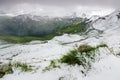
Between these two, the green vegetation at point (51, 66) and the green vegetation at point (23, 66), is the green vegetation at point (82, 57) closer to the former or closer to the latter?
the green vegetation at point (51, 66)

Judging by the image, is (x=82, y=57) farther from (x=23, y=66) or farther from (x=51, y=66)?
(x=23, y=66)

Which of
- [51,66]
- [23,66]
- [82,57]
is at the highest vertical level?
[82,57]

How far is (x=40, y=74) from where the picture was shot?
4625 cm

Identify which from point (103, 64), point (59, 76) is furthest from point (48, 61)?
point (103, 64)

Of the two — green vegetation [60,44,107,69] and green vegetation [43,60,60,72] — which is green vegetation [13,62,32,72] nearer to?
green vegetation [43,60,60,72]

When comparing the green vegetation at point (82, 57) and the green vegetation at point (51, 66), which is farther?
the green vegetation at point (82, 57)

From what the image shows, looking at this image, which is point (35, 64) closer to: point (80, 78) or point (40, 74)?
point (40, 74)

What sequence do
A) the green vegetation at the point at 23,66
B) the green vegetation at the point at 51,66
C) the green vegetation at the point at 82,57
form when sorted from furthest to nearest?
the green vegetation at the point at 82,57 → the green vegetation at the point at 51,66 → the green vegetation at the point at 23,66

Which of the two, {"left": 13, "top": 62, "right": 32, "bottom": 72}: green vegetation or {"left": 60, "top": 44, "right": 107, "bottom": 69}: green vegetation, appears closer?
{"left": 13, "top": 62, "right": 32, "bottom": 72}: green vegetation

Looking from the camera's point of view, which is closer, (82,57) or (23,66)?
(23,66)

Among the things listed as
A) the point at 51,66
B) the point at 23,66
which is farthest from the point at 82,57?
the point at 23,66

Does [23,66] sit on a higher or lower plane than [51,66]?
higher

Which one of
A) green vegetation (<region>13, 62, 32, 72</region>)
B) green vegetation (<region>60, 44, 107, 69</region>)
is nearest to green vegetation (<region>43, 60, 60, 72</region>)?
green vegetation (<region>60, 44, 107, 69</region>)

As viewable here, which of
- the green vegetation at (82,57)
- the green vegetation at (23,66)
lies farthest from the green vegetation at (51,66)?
the green vegetation at (23,66)
